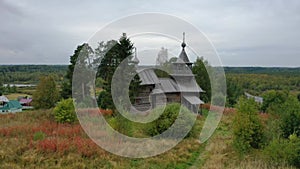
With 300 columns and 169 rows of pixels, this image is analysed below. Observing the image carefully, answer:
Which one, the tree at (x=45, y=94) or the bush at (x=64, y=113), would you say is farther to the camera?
the tree at (x=45, y=94)

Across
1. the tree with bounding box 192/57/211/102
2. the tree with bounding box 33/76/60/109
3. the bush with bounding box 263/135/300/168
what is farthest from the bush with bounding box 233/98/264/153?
the tree with bounding box 33/76/60/109

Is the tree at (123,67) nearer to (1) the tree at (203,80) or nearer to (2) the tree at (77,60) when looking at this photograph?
(2) the tree at (77,60)

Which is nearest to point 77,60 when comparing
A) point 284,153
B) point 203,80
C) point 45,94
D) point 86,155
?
point 45,94

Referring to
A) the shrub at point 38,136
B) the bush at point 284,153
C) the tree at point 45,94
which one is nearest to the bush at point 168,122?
the bush at point 284,153

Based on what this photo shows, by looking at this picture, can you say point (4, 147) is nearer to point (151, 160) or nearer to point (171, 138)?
point (151, 160)

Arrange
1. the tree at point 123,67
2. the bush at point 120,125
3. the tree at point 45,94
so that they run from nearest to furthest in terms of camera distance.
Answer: the bush at point 120,125 < the tree at point 123,67 < the tree at point 45,94

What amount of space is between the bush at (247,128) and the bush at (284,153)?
1.03 m

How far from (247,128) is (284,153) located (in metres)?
1.59

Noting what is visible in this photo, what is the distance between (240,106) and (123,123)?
5062 mm

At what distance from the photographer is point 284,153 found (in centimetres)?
880

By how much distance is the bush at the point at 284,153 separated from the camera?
8734mm

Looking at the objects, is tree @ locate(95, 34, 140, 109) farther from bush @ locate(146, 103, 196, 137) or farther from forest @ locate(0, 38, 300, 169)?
bush @ locate(146, 103, 196, 137)

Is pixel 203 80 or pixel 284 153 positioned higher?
pixel 203 80

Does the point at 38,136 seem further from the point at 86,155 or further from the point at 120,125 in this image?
the point at 120,125
